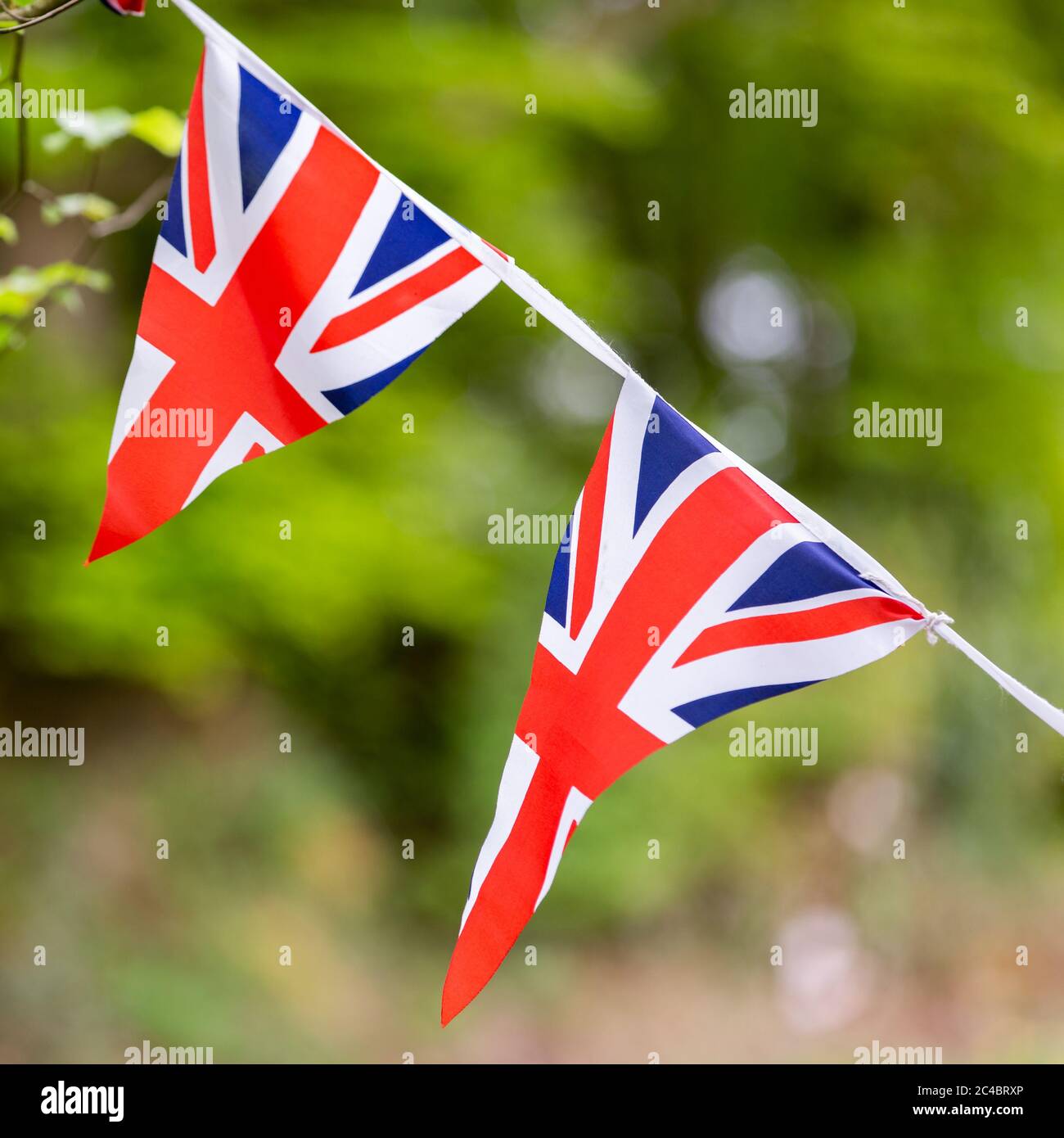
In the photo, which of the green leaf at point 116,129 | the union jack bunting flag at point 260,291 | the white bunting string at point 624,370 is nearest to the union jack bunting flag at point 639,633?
the white bunting string at point 624,370

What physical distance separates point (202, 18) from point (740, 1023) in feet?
18.5

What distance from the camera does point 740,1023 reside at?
19.8ft

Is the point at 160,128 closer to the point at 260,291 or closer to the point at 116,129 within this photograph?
the point at 116,129

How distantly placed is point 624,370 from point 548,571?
15.1 feet

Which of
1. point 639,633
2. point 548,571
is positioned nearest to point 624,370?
point 639,633

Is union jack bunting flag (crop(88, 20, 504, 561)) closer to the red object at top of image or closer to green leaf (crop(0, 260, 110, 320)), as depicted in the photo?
Result: the red object at top of image

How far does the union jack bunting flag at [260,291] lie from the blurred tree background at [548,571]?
9.75 feet

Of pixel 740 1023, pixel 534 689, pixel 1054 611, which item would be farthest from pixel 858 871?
pixel 534 689

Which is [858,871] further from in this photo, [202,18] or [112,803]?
[202,18]

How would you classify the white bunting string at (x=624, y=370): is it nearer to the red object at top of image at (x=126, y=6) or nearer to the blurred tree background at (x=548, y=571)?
the red object at top of image at (x=126, y=6)

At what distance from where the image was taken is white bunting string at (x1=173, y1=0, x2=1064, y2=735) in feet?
5.51

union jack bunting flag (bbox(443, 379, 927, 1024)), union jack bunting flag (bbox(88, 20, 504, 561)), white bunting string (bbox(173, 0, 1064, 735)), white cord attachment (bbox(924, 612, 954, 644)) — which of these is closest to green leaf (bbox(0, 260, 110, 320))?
union jack bunting flag (bbox(88, 20, 504, 561))

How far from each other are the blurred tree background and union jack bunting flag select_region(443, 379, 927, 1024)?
3372mm

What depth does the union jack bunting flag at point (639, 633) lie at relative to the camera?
1834 millimetres
